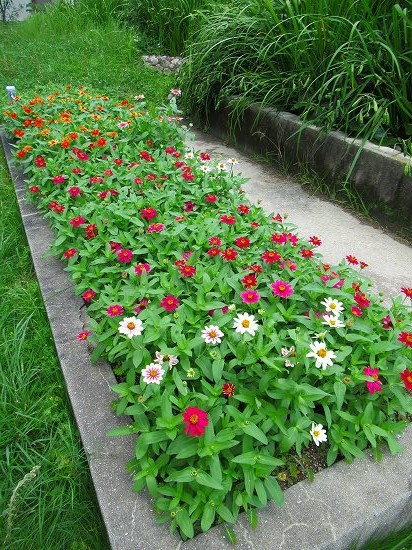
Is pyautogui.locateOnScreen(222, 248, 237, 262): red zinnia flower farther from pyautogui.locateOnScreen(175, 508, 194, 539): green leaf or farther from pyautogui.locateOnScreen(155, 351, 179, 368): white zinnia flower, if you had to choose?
pyautogui.locateOnScreen(175, 508, 194, 539): green leaf

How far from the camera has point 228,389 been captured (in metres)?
1.40

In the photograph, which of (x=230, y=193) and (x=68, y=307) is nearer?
(x=68, y=307)

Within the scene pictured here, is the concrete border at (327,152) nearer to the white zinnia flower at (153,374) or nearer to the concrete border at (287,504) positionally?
the concrete border at (287,504)

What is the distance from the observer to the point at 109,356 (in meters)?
1.63

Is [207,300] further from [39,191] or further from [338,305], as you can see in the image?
[39,191]

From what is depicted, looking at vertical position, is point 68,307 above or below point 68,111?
below

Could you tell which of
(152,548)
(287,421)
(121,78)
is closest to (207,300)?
(287,421)

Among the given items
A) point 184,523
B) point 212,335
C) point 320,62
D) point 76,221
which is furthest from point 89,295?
point 320,62

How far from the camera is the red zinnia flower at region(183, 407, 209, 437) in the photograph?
1.22 metres

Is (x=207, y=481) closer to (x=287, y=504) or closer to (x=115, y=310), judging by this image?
(x=287, y=504)

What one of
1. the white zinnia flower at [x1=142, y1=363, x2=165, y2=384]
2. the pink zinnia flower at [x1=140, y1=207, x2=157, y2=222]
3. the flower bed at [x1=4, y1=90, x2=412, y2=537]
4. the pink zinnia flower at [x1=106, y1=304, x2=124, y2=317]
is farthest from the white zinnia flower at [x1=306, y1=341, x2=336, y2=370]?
the pink zinnia flower at [x1=140, y1=207, x2=157, y2=222]

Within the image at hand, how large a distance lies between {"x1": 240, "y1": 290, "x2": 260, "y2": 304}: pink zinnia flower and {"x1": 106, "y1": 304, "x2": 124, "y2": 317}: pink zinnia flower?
439mm

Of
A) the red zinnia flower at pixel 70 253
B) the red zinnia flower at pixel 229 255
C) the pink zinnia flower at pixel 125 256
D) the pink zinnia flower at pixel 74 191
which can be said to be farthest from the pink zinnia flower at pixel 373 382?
the pink zinnia flower at pixel 74 191

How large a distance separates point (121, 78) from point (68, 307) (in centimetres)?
450
